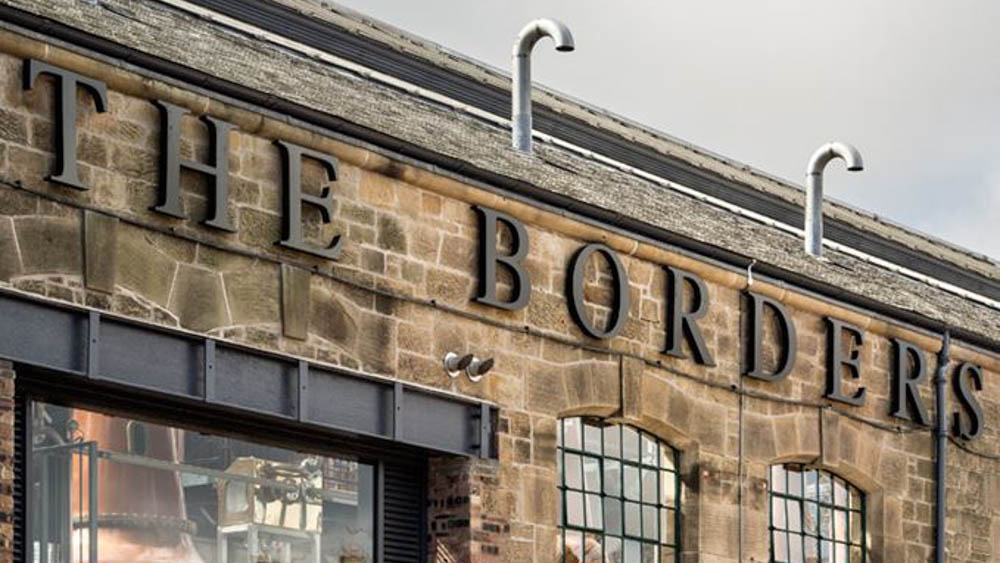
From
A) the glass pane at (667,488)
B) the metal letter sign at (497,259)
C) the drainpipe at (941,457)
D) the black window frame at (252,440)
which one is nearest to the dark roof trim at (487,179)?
the metal letter sign at (497,259)

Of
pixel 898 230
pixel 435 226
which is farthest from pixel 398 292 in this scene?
pixel 898 230

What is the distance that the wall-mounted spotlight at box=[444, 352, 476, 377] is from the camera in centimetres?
1942

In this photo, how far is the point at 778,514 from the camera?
2303 centimetres

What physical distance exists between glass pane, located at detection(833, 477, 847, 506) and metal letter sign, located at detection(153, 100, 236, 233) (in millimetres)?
8359

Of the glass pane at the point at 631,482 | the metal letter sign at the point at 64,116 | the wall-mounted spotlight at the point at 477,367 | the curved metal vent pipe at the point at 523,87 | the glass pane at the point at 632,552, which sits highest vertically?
the curved metal vent pipe at the point at 523,87

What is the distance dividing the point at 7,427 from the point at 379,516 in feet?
13.4

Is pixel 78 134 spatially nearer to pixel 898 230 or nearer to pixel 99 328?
pixel 99 328

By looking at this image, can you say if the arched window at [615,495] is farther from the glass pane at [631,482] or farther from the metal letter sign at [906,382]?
the metal letter sign at [906,382]

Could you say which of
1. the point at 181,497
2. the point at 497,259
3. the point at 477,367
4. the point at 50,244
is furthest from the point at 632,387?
the point at 50,244

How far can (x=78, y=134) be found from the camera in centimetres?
1686

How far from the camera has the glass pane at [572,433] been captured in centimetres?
2084

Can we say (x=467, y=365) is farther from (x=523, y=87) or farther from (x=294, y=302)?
(x=523, y=87)

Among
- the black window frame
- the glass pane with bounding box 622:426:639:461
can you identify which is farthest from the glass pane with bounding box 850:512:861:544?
the black window frame

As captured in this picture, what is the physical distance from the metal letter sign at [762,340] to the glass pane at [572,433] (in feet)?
7.17
